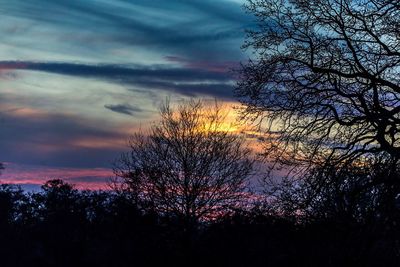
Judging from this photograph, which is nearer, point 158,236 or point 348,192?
point 348,192

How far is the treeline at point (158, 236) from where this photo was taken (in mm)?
17231

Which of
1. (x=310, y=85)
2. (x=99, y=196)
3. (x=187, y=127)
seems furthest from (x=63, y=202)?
(x=310, y=85)

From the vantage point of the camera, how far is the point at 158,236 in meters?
31.6

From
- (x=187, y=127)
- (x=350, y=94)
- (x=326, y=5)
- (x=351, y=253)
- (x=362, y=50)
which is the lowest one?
(x=351, y=253)

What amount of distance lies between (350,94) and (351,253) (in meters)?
4.07

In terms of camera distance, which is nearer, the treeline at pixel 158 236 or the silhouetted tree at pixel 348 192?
the silhouetted tree at pixel 348 192

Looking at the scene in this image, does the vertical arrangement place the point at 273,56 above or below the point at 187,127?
below

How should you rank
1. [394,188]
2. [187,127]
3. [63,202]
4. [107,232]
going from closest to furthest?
[394,188] < [107,232] < [187,127] < [63,202]

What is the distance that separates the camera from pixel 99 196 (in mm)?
38219

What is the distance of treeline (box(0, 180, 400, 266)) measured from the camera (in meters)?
17.2

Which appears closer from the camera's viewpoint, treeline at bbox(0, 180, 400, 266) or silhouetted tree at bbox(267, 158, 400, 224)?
silhouetted tree at bbox(267, 158, 400, 224)

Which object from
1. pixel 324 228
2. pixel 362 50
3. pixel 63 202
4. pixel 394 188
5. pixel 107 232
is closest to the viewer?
pixel 394 188

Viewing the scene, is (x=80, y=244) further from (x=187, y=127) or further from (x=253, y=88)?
(x=253, y=88)

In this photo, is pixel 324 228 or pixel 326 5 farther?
pixel 324 228
